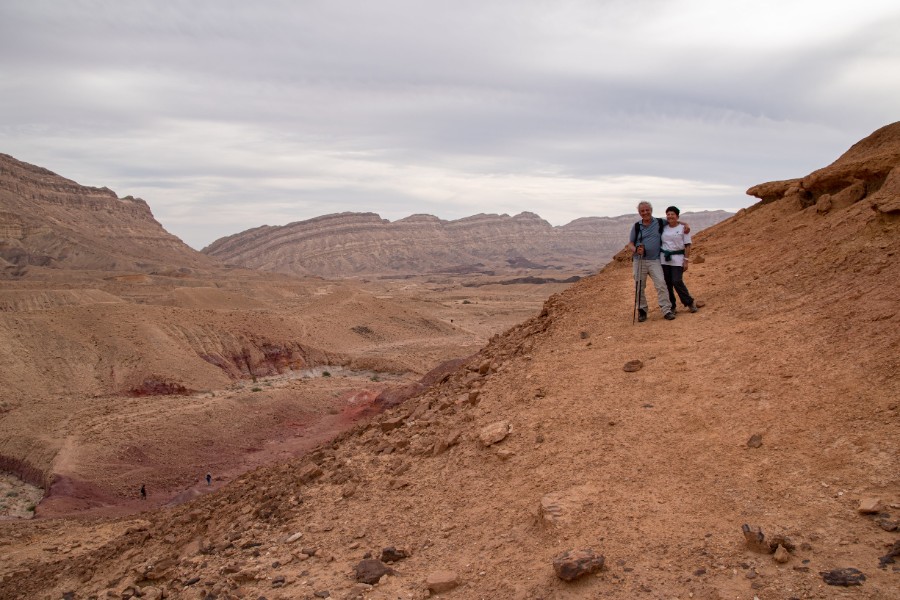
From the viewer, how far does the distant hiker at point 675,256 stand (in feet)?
24.6

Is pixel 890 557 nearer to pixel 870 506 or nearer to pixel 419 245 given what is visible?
pixel 870 506

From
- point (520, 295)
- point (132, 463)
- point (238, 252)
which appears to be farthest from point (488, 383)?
point (238, 252)

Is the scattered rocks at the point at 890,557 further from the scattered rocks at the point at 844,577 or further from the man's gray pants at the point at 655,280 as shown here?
the man's gray pants at the point at 655,280

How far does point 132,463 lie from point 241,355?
1199 centimetres

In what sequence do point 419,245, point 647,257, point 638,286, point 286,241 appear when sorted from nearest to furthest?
point 638,286
point 647,257
point 286,241
point 419,245

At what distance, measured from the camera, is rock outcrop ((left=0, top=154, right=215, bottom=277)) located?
72.1 meters

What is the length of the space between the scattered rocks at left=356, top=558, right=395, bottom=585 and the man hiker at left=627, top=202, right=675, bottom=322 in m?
4.29

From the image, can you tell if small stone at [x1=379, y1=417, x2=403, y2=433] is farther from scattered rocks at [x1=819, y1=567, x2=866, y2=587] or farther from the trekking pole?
scattered rocks at [x1=819, y1=567, x2=866, y2=587]

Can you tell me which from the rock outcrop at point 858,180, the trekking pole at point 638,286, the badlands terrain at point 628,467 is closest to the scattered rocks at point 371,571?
the badlands terrain at point 628,467

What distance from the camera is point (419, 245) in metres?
158

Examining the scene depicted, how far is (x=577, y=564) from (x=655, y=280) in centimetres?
442

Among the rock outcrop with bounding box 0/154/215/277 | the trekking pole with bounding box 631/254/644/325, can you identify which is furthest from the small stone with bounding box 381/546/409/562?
the rock outcrop with bounding box 0/154/215/277

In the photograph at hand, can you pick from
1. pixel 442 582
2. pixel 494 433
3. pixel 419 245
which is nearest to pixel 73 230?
pixel 419 245

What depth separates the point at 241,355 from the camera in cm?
2791
